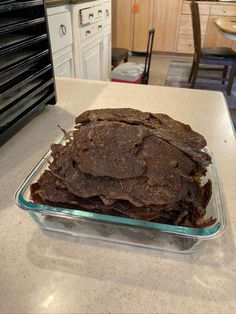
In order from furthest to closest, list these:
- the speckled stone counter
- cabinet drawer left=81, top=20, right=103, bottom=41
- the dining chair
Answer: the dining chair, cabinet drawer left=81, top=20, right=103, bottom=41, the speckled stone counter

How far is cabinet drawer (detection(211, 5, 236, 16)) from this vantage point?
339cm

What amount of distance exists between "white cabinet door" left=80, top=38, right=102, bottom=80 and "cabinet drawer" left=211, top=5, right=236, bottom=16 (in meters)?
1.92

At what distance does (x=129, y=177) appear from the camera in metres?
0.35

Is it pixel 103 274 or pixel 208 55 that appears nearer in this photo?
pixel 103 274

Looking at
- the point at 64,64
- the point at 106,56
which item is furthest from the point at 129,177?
the point at 106,56

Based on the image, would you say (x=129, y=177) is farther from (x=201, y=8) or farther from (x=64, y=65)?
(x=201, y=8)

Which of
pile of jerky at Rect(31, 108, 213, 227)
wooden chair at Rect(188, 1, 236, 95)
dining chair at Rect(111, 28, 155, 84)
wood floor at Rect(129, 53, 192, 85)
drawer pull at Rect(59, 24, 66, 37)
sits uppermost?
pile of jerky at Rect(31, 108, 213, 227)

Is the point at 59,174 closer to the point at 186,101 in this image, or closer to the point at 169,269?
the point at 169,269

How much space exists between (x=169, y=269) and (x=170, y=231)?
0.19ft

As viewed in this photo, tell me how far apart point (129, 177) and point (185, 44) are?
3.88 m

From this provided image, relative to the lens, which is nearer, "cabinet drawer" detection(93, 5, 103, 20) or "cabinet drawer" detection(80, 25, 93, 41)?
"cabinet drawer" detection(80, 25, 93, 41)

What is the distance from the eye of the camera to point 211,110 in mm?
795

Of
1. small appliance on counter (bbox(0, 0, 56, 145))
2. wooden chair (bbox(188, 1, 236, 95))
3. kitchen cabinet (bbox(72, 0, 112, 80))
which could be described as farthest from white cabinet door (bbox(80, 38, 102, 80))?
small appliance on counter (bbox(0, 0, 56, 145))

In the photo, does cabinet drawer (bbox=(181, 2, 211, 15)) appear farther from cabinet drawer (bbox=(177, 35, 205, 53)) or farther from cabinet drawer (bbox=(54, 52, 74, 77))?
cabinet drawer (bbox=(54, 52, 74, 77))
